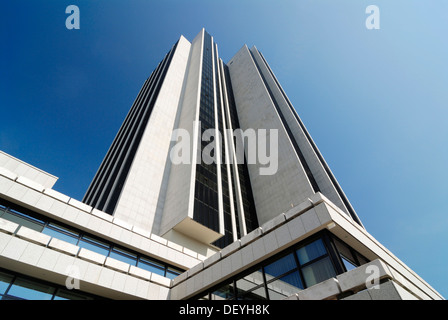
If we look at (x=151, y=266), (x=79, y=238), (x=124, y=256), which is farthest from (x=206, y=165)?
(x=79, y=238)

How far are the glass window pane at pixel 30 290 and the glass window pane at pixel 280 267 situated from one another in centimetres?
1059

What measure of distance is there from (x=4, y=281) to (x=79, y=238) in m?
4.09

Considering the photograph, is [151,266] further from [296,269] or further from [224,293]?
[296,269]

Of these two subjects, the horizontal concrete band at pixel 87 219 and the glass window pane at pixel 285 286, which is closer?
the glass window pane at pixel 285 286

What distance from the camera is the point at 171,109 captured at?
147ft

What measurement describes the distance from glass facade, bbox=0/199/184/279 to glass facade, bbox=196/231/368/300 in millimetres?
7076

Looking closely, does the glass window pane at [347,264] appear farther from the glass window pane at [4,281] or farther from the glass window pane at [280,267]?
the glass window pane at [4,281]

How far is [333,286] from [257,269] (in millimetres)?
3826

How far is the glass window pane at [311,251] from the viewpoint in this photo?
9.80 metres

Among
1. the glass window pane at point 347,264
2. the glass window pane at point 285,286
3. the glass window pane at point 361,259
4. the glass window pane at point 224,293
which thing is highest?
the glass window pane at point 361,259

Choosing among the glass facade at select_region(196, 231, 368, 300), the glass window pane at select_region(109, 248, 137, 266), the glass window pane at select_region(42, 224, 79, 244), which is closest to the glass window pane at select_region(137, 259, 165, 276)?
the glass window pane at select_region(109, 248, 137, 266)

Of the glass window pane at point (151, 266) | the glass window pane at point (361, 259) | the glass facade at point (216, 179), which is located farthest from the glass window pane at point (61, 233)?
the glass window pane at point (361, 259)

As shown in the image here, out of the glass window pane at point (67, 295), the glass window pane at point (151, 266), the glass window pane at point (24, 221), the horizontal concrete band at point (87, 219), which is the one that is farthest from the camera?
the glass window pane at point (151, 266)

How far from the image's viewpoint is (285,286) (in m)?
10.0
